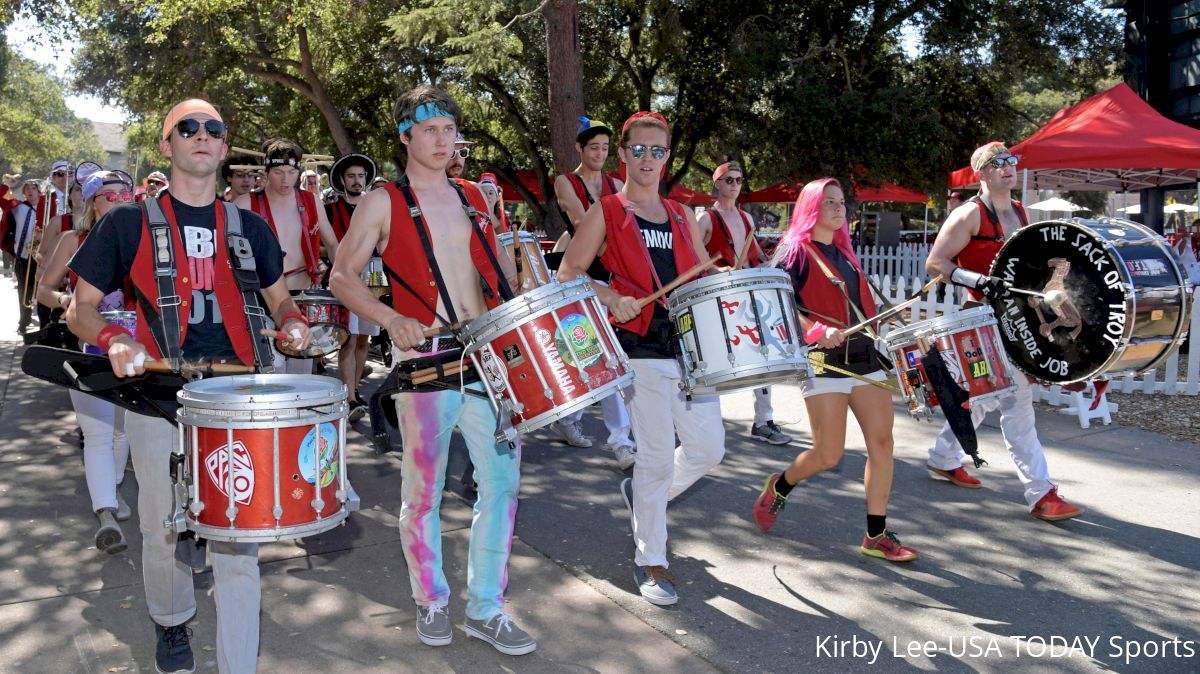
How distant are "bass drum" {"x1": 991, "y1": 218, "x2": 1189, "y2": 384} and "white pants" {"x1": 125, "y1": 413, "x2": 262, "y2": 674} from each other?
3.92 meters

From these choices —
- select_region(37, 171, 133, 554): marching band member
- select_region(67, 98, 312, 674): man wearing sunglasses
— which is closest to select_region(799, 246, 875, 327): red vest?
select_region(67, 98, 312, 674): man wearing sunglasses

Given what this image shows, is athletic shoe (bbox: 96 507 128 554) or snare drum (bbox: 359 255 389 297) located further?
snare drum (bbox: 359 255 389 297)

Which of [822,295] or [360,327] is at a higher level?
[822,295]

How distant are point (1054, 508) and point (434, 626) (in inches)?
140

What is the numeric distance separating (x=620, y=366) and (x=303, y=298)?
3446mm

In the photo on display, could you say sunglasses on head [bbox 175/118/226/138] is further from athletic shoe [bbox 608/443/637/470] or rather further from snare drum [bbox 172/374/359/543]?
athletic shoe [bbox 608/443/637/470]

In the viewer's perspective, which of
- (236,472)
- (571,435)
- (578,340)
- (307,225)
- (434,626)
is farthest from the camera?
(571,435)

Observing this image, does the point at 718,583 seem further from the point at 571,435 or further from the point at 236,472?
the point at 571,435

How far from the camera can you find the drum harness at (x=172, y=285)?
11.5ft

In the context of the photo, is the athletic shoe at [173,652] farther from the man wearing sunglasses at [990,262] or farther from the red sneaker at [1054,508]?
the red sneaker at [1054,508]

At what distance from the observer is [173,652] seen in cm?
381

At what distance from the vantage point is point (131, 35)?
84.2ft

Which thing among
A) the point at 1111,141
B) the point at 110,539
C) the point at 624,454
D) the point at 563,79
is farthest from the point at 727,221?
the point at 1111,141

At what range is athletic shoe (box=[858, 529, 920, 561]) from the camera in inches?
202
